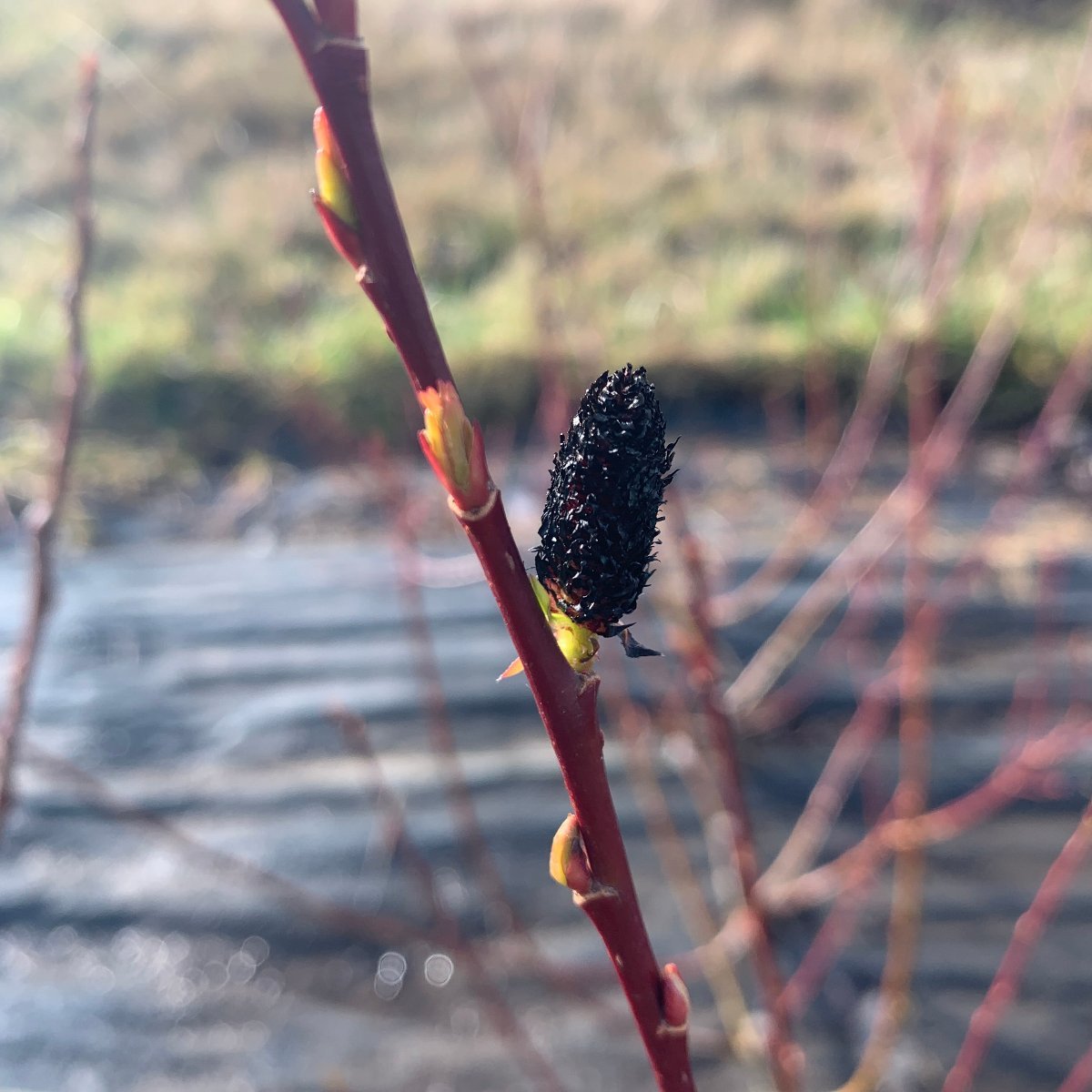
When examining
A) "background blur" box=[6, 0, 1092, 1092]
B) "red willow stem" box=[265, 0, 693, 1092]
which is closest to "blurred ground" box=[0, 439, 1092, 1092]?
"background blur" box=[6, 0, 1092, 1092]

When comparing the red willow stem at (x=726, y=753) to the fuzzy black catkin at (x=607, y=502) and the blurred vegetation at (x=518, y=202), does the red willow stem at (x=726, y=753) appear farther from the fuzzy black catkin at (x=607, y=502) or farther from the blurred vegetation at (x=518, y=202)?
the blurred vegetation at (x=518, y=202)

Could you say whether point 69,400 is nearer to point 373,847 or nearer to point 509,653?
point 373,847

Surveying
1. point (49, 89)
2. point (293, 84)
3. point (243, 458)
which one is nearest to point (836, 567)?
point (243, 458)

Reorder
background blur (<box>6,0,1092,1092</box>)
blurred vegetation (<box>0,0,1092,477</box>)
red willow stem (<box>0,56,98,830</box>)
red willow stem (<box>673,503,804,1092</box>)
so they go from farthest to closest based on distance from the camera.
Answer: blurred vegetation (<box>0,0,1092,477</box>) < background blur (<box>6,0,1092,1092</box>) < red willow stem (<box>673,503,804,1092</box>) < red willow stem (<box>0,56,98,830</box>)

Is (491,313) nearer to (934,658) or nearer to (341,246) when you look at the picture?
(934,658)

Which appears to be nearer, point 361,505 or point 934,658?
point 934,658

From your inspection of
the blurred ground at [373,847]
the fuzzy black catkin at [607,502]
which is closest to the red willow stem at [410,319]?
the fuzzy black catkin at [607,502]

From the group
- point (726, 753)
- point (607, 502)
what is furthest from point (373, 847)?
point (607, 502)

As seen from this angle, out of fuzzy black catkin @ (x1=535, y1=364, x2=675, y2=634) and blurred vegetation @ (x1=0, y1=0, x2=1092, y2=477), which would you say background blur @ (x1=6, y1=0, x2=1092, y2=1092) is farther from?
fuzzy black catkin @ (x1=535, y1=364, x2=675, y2=634)
